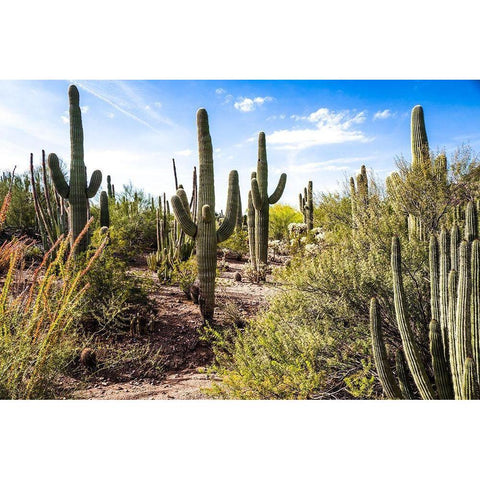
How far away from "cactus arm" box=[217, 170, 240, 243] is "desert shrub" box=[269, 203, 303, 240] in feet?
16.4

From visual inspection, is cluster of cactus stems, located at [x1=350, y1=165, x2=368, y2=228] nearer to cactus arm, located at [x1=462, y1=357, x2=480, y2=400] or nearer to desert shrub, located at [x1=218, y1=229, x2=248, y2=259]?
cactus arm, located at [x1=462, y1=357, x2=480, y2=400]

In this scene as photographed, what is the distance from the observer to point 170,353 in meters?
3.21

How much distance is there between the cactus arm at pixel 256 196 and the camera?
18.5ft

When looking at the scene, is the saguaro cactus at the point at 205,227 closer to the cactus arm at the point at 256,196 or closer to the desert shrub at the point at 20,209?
the cactus arm at the point at 256,196

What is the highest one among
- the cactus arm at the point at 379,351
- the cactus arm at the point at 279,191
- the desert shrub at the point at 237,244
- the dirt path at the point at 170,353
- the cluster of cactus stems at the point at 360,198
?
the cactus arm at the point at 279,191

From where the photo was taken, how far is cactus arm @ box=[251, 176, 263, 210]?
5.63m

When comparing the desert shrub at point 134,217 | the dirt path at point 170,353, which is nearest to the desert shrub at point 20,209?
the desert shrub at point 134,217

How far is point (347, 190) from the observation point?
5.47 meters

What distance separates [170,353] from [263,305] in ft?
4.55
